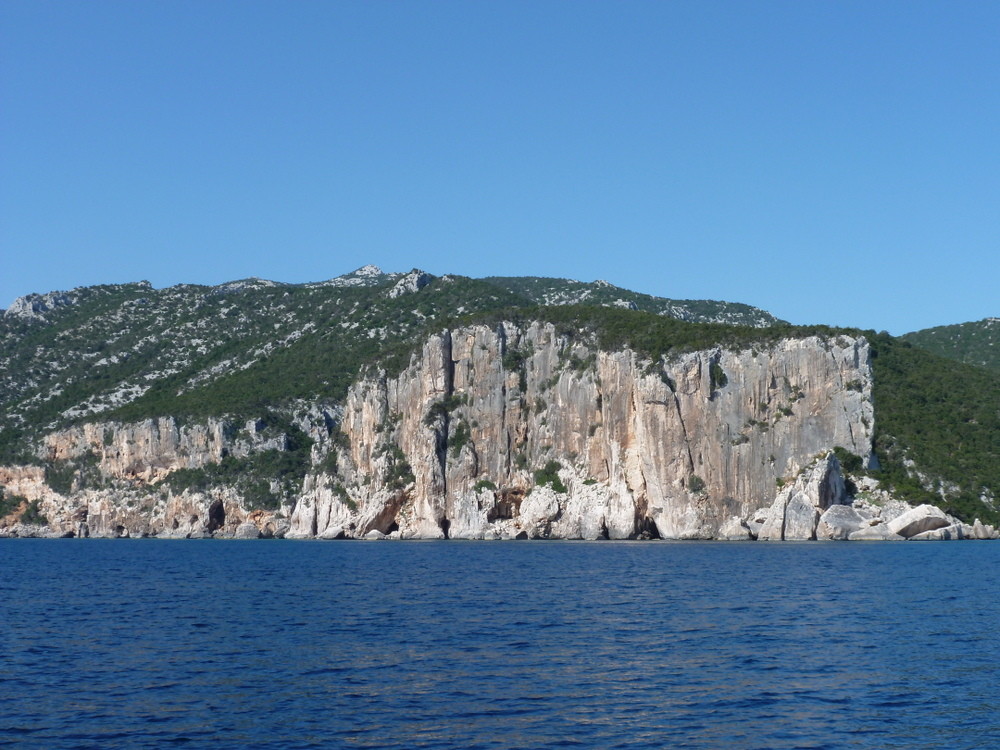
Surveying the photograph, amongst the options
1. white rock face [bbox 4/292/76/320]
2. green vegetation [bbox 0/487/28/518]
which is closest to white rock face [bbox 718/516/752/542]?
green vegetation [bbox 0/487/28/518]

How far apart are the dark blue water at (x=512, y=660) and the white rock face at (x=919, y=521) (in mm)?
26198

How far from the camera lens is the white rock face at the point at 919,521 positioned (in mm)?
81644

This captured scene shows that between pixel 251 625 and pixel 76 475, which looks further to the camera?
pixel 76 475

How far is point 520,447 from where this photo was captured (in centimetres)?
10581

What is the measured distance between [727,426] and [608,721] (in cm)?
6963

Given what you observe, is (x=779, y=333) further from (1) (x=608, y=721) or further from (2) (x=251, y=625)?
(1) (x=608, y=721)

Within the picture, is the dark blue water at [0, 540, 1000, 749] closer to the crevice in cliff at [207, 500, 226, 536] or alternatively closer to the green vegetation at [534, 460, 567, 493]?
the green vegetation at [534, 460, 567, 493]

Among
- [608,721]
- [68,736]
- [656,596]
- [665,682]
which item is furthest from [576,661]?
[656,596]

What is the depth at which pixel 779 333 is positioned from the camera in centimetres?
9212

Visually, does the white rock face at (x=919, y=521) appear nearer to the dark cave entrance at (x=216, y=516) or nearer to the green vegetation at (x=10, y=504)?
the dark cave entrance at (x=216, y=516)

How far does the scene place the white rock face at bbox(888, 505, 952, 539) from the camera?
81.6m

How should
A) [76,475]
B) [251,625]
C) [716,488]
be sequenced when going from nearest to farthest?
[251,625]
[716,488]
[76,475]

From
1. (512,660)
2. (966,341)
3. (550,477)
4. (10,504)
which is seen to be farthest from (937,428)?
(10,504)

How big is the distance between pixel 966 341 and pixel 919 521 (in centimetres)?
7523
